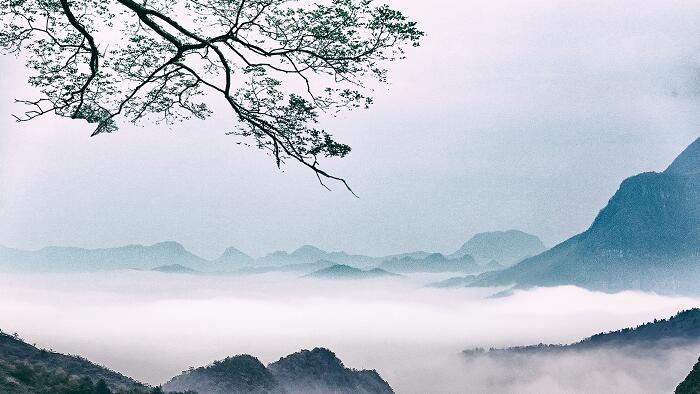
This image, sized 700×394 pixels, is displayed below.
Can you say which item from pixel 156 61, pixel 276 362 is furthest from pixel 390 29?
pixel 276 362

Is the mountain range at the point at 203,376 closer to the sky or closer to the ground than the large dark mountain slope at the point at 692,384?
closer to the sky

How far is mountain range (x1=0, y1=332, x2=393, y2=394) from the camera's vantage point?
2845cm

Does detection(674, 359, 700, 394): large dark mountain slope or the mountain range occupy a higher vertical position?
the mountain range

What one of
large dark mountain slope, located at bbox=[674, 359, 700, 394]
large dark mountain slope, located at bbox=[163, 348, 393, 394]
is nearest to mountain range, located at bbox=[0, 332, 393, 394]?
large dark mountain slope, located at bbox=[163, 348, 393, 394]

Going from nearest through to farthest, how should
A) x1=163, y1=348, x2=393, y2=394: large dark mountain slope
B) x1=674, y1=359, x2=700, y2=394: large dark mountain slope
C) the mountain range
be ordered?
the mountain range, x1=674, y1=359, x2=700, y2=394: large dark mountain slope, x1=163, y1=348, x2=393, y2=394: large dark mountain slope

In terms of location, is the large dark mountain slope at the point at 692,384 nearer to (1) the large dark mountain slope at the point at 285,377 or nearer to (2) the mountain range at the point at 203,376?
(2) the mountain range at the point at 203,376

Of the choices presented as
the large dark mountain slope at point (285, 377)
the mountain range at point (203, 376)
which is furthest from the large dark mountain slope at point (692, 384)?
the large dark mountain slope at point (285, 377)

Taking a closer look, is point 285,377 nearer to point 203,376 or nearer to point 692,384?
point 203,376

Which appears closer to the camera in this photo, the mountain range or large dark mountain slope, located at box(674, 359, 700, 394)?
the mountain range

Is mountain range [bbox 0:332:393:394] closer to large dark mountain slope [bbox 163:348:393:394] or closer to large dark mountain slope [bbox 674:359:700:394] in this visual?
large dark mountain slope [bbox 163:348:393:394]

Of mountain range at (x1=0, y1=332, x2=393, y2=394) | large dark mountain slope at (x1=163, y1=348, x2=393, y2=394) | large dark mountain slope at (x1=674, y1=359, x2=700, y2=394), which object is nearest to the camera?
mountain range at (x1=0, y1=332, x2=393, y2=394)

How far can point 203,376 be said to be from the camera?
104 meters

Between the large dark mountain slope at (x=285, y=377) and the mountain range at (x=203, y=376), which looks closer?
the mountain range at (x=203, y=376)

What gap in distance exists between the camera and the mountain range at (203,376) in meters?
28.5
